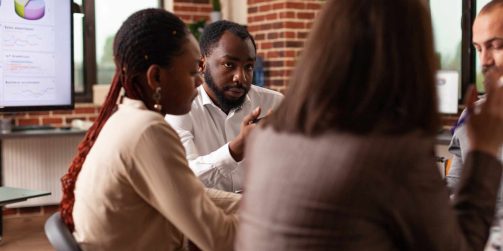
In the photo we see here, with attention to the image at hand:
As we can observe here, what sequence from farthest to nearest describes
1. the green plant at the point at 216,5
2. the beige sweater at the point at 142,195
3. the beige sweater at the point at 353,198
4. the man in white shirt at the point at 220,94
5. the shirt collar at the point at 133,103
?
the green plant at the point at 216,5, the man in white shirt at the point at 220,94, the shirt collar at the point at 133,103, the beige sweater at the point at 142,195, the beige sweater at the point at 353,198

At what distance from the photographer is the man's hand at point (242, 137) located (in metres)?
1.72

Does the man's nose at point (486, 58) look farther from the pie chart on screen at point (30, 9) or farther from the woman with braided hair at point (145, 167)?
the pie chart on screen at point (30, 9)

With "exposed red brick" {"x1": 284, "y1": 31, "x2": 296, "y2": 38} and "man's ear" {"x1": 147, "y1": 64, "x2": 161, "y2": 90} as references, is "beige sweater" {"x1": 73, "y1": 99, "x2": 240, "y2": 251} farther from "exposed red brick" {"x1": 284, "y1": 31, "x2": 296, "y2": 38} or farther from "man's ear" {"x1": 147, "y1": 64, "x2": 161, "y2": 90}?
"exposed red brick" {"x1": 284, "y1": 31, "x2": 296, "y2": 38}

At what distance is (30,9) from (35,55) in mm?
188

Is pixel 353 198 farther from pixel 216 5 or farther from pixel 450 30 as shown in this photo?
pixel 216 5

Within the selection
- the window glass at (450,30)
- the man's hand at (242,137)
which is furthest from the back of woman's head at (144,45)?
the window glass at (450,30)

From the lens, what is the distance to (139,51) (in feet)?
4.80

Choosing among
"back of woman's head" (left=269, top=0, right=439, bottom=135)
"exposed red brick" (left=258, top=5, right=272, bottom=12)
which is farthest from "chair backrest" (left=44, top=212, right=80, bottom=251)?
"exposed red brick" (left=258, top=5, right=272, bottom=12)

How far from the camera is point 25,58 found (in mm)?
2631

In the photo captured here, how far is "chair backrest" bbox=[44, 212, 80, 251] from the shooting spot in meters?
1.33

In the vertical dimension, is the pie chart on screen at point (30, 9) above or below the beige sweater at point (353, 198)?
above

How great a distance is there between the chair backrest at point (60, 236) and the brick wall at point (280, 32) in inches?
151

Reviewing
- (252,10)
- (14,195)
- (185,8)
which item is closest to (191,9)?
(185,8)

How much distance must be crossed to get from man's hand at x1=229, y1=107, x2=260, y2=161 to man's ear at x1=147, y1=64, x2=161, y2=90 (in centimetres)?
33
